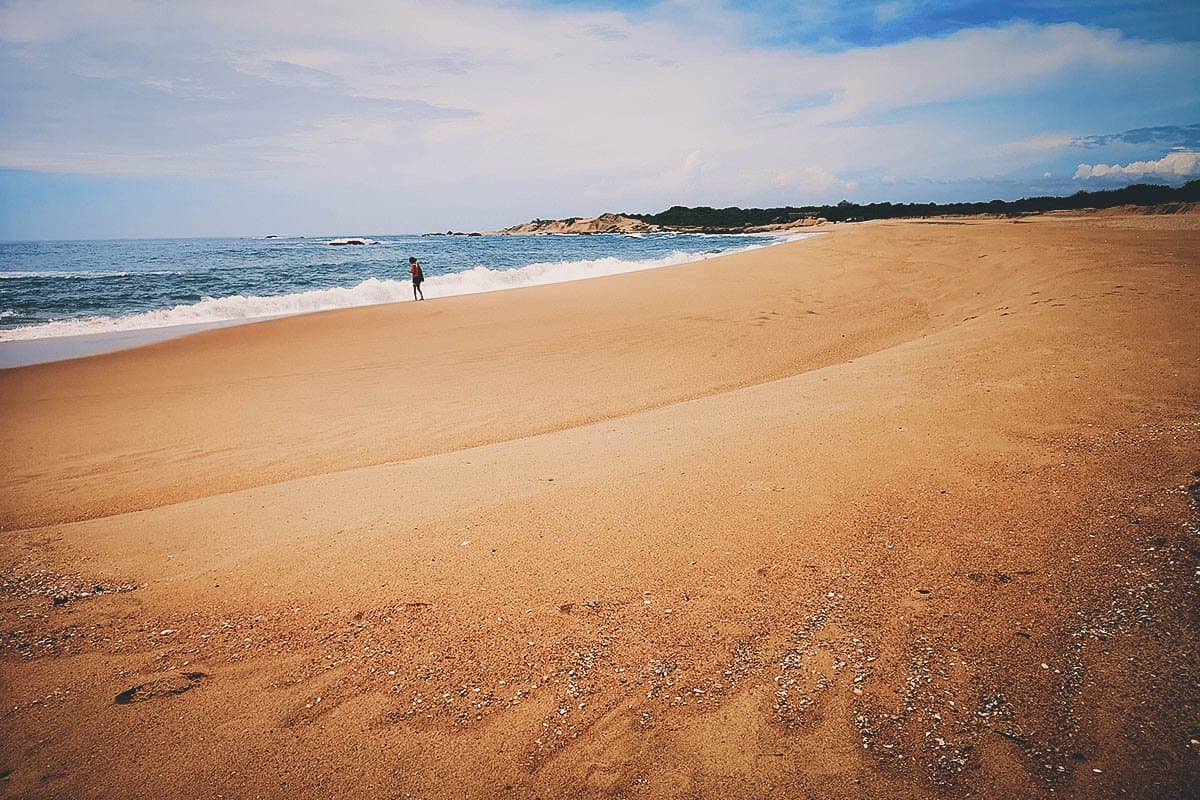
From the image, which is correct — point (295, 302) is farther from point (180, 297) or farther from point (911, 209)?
point (911, 209)

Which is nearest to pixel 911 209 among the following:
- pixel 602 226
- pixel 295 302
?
pixel 602 226

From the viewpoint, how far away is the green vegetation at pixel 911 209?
3638 centimetres

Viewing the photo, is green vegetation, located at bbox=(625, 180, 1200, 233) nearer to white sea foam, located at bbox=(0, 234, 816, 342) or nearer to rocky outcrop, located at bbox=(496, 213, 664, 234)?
rocky outcrop, located at bbox=(496, 213, 664, 234)

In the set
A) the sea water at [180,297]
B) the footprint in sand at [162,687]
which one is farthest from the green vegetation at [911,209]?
the footprint in sand at [162,687]

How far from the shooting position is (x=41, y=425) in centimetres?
784

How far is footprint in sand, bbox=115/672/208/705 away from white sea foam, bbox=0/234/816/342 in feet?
59.2

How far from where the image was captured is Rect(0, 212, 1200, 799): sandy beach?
2.03m

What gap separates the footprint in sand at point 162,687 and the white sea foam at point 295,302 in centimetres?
1805

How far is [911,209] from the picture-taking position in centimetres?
7756

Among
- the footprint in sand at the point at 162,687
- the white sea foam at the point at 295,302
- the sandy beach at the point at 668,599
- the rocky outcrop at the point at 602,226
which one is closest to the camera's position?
the sandy beach at the point at 668,599

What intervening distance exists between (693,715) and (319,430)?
254 inches

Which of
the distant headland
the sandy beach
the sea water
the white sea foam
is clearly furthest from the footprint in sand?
the distant headland

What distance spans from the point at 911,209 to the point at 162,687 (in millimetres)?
92526

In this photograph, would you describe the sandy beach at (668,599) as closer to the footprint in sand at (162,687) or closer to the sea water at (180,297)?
the footprint in sand at (162,687)
